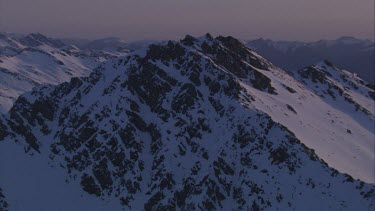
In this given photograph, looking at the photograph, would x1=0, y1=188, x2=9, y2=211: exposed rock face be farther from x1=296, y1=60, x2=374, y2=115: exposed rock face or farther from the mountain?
x1=296, y1=60, x2=374, y2=115: exposed rock face

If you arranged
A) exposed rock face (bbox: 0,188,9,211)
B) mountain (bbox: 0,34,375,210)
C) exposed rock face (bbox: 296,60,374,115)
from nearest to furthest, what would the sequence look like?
mountain (bbox: 0,34,375,210) → exposed rock face (bbox: 0,188,9,211) → exposed rock face (bbox: 296,60,374,115)

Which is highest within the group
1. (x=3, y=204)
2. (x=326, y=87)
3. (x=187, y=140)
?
(x=326, y=87)

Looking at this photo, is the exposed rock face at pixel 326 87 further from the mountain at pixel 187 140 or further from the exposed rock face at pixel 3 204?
the exposed rock face at pixel 3 204

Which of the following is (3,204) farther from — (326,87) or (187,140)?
(326,87)

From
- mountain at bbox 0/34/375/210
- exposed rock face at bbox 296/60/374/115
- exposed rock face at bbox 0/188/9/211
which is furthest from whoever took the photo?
exposed rock face at bbox 296/60/374/115

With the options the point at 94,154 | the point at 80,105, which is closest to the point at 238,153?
the point at 94,154

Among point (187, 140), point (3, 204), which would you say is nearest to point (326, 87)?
point (187, 140)

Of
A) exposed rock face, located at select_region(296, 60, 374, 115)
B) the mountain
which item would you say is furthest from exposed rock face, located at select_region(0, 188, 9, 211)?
exposed rock face, located at select_region(296, 60, 374, 115)

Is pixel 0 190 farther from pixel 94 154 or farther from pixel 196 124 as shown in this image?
pixel 196 124
